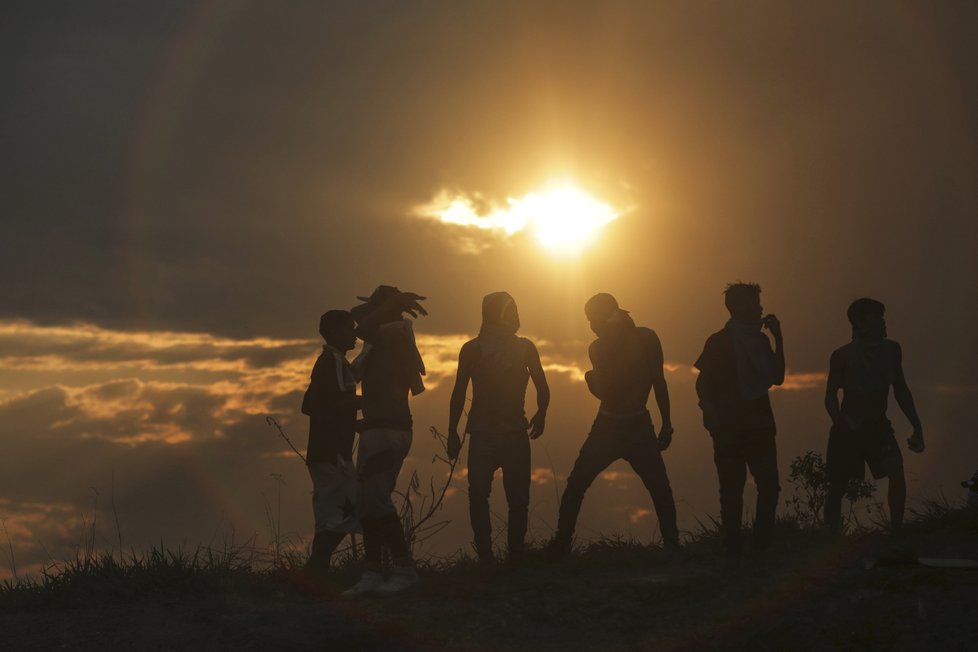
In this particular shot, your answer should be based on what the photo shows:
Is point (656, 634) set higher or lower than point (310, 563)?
lower

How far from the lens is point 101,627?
8.00 meters

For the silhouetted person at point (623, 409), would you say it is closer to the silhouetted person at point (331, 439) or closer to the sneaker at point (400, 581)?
the sneaker at point (400, 581)

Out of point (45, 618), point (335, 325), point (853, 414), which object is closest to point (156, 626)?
point (45, 618)

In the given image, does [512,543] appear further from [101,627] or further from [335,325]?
[101,627]

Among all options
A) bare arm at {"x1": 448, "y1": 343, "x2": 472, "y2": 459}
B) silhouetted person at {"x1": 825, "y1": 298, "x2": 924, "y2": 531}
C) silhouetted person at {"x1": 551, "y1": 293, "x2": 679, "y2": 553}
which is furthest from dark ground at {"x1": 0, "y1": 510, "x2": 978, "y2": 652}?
bare arm at {"x1": 448, "y1": 343, "x2": 472, "y2": 459}

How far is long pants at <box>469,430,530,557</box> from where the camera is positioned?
9250mm

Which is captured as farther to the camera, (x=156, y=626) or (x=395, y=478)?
(x=395, y=478)

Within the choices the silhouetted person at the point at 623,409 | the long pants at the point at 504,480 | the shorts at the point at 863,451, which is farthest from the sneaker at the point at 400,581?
the shorts at the point at 863,451

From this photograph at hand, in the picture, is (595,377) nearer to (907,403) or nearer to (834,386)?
(834,386)

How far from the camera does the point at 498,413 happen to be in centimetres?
925

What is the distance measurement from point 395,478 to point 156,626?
86.9 inches

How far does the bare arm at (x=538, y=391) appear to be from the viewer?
9398 millimetres

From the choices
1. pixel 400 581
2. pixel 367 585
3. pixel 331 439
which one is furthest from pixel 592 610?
pixel 331 439

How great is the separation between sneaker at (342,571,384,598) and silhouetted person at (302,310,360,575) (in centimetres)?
66
